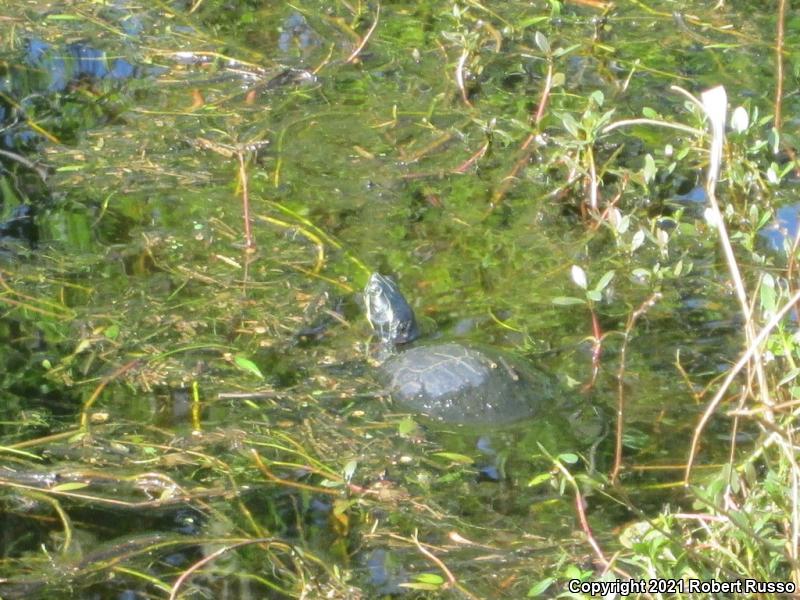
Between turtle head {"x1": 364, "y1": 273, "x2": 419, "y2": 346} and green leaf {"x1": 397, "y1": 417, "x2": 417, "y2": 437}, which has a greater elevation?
turtle head {"x1": 364, "y1": 273, "x2": 419, "y2": 346}

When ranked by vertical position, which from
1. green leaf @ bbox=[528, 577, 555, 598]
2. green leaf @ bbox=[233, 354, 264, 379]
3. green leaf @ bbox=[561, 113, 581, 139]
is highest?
green leaf @ bbox=[561, 113, 581, 139]

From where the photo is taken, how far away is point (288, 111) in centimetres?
545

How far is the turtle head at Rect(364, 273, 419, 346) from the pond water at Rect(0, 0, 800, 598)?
12 centimetres

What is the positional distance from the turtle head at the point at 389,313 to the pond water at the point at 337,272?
115 millimetres

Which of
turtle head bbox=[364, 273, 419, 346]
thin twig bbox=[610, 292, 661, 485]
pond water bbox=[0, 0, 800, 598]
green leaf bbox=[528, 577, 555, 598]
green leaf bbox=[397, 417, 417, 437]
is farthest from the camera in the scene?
turtle head bbox=[364, 273, 419, 346]

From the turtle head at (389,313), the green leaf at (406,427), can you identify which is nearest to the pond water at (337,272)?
the green leaf at (406,427)

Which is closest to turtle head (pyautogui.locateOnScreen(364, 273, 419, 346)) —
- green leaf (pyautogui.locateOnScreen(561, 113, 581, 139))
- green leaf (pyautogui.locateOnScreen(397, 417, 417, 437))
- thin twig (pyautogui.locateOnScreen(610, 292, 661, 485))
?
green leaf (pyautogui.locateOnScreen(397, 417, 417, 437))

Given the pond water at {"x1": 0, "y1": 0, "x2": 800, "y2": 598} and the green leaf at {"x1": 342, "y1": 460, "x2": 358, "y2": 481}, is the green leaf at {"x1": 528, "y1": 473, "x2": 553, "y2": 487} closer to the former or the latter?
the pond water at {"x1": 0, "y1": 0, "x2": 800, "y2": 598}

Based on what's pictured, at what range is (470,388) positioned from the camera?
378 centimetres

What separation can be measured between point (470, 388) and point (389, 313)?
42 cm

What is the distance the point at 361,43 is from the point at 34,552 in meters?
3.38

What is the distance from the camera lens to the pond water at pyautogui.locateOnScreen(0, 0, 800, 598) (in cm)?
333

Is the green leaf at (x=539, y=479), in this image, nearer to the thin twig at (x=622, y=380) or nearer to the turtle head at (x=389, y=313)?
the thin twig at (x=622, y=380)

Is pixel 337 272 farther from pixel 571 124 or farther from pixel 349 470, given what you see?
pixel 349 470
